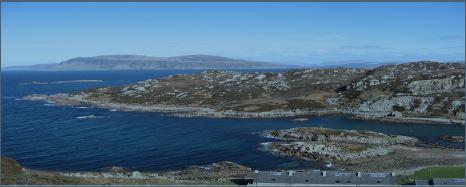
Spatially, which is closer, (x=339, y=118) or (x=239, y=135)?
(x=239, y=135)

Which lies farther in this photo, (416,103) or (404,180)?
(416,103)

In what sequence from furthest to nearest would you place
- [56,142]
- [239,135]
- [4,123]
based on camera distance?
[4,123]
[239,135]
[56,142]

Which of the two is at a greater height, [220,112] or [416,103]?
[416,103]

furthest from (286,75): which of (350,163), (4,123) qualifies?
(350,163)

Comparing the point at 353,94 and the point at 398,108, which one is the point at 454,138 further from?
Answer: the point at 353,94

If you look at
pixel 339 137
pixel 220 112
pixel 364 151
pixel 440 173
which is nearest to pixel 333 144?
pixel 364 151

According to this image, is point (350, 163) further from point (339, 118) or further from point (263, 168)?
point (339, 118)
